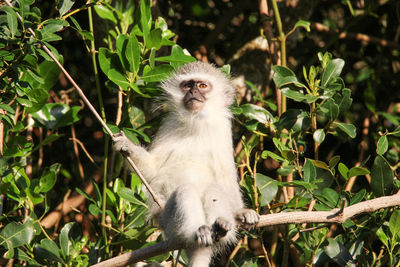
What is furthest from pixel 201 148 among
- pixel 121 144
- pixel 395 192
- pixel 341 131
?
pixel 395 192

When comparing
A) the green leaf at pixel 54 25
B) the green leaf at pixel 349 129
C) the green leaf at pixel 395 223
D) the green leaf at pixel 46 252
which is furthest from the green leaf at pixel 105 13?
the green leaf at pixel 395 223

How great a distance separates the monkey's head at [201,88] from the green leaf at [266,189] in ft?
3.42

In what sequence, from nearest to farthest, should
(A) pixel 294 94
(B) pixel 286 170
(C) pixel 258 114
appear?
(B) pixel 286 170
(A) pixel 294 94
(C) pixel 258 114

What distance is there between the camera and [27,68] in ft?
15.1

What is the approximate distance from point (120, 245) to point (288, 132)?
1968 mm

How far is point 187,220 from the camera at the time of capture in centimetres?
478

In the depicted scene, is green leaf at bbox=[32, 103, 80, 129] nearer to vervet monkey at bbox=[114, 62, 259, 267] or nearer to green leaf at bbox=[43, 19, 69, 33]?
vervet monkey at bbox=[114, 62, 259, 267]

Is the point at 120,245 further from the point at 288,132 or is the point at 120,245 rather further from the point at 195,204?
the point at 288,132

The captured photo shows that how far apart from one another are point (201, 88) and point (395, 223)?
7.67ft

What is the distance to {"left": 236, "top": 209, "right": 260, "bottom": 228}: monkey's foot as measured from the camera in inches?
187

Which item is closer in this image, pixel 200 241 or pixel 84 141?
pixel 200 241

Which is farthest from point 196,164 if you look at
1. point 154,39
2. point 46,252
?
point 46,252

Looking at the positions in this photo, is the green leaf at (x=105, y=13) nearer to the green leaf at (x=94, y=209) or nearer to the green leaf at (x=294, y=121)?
the green leaf at (x=94, y=209)

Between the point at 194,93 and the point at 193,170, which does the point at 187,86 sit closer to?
the point at 194,93
